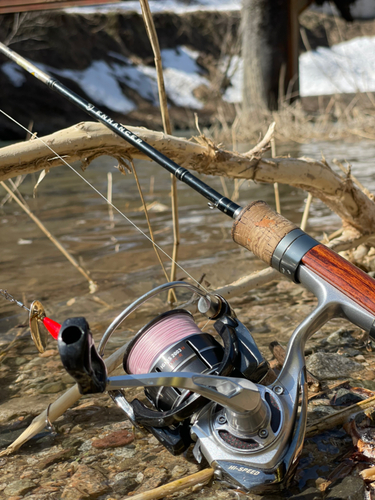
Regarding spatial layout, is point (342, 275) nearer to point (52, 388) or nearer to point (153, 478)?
point (153, 478)

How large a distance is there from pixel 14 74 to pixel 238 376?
21.8 metres

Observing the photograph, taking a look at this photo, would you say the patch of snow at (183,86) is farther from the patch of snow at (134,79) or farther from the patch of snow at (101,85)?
the patch of snow at (101,85)

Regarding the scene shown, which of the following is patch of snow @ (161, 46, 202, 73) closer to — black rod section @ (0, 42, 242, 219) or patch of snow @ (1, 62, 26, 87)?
patch of snow @ (1, 62, 26, 87)

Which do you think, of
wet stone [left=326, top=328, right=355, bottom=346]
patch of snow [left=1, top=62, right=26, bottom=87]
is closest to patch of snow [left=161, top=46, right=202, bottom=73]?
patch of snow [left=1, top=62, right=26, bottom=87]

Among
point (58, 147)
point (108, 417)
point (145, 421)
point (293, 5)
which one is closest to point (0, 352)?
point (108, 417)

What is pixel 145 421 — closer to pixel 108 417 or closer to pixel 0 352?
pixel 108 417

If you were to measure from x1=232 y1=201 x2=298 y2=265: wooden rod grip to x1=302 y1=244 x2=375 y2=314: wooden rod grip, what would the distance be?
120 mm

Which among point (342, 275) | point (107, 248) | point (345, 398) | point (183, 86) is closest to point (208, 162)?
point (342, 275)

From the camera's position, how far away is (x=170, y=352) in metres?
1.26

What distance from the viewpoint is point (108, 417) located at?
158 cm

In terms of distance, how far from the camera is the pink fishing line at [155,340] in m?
1.29

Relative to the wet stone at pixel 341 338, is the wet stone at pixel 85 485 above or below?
above

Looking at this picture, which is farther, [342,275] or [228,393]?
[342,275]

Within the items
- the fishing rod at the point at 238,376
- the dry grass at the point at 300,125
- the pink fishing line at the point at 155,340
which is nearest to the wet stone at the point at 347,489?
the fishing rod at the point at 238,376
